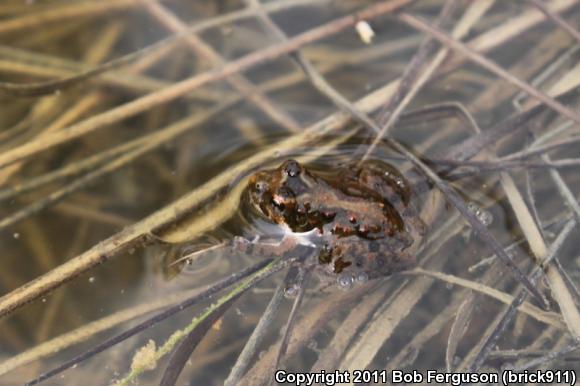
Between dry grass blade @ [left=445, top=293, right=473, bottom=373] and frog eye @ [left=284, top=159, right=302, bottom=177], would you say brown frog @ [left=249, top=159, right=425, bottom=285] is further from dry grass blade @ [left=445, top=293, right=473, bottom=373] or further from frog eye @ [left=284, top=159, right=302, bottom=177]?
dry grass blade @ [left=445, top=293, right=473, bottom=373]

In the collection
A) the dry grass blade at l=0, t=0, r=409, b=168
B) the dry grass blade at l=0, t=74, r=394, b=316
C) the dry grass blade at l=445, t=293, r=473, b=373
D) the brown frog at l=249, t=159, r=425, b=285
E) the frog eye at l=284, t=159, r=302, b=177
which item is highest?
the dry grass blade at l=0, t=0, r=409, b=168

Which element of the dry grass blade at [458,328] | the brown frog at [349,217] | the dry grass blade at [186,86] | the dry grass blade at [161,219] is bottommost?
the dry grass blade at [458,328]

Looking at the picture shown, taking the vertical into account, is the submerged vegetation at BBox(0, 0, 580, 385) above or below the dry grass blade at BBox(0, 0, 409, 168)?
below

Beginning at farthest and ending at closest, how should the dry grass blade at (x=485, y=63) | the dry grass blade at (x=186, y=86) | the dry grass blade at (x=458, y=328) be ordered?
1. the dry grass blade at (x=186, y=86)
2. the dry grass blade at (x=485, y=63)
3. the dry grass blade at (x=458, y=328)

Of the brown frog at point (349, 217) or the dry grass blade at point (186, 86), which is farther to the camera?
the dry grass blade at point (186, 86)

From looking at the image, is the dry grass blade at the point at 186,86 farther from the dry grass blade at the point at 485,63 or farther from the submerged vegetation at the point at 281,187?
the dry grass blade at the point at 485,63

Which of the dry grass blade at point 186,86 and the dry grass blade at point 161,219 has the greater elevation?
the dry grass blade at point 186,86

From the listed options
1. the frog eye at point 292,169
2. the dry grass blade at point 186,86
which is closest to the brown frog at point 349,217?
the frog eye at point 292,169

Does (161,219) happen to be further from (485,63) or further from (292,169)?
(485,63)

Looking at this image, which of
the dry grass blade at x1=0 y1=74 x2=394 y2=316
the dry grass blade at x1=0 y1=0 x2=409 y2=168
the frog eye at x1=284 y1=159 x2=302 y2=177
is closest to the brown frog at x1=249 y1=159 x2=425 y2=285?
the frog eye at x1=284 y1=159 x2=302 y2=177
